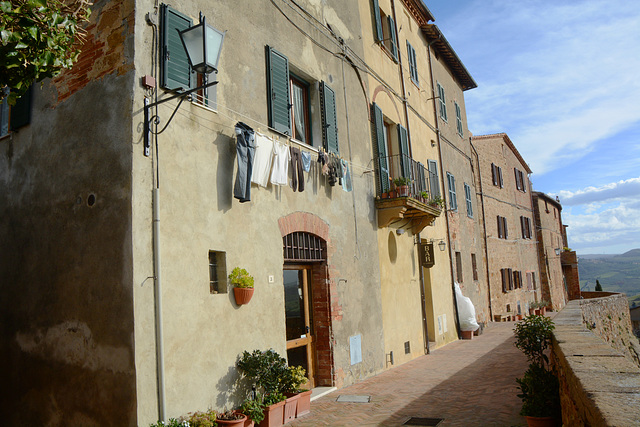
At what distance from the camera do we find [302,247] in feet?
26.9

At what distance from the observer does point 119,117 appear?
5.50 meters

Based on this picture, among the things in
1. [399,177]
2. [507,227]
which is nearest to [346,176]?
[399,177]

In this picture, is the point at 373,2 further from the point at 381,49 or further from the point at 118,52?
the point at 118,52

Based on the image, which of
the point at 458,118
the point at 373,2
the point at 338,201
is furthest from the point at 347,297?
the point at 458,118

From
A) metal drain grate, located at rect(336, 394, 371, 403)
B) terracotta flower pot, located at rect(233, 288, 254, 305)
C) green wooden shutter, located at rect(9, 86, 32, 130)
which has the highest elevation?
green wooden shutter, located at rect(9, 86, 32, 130)

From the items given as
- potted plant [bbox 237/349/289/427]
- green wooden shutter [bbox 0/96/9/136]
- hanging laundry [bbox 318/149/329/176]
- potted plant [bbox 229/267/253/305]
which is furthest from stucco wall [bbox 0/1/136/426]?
hanging laundry [bbox 318/149/329/176]

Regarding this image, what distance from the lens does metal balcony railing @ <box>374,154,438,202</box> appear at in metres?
11.0

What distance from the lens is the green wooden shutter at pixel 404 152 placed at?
39.4ft

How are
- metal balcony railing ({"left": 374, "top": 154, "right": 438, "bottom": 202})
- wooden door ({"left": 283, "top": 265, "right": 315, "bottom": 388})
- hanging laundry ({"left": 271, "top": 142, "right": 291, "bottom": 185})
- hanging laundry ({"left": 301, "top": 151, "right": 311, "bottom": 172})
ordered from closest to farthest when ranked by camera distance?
hanging laundry ({"left": 271, "top": 142, "right": 291, "bottom": 185})
wooden door ({"left": 283, "top": 265, "right": 315, "bottom": 388})
hanging laundry ({"left": 301, "top": 151, "right": 311, "bottom": 172})
metal balcony railing ({"left": 374, "top": 154, "right": 438, "bottom": 202})

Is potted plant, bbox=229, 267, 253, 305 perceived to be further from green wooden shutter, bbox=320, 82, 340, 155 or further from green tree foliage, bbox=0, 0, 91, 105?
green wooden shutter, bbox=320, 82, 340, 155

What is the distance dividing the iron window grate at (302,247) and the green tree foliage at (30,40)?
4.47 metres

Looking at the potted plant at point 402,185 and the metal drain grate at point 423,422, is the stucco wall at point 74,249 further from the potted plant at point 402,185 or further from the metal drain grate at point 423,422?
the potted plant at point 402,185

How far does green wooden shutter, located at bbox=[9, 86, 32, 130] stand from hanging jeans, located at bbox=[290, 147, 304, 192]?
367 cm

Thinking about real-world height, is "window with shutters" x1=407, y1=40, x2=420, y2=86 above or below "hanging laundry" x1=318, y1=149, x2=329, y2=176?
above
